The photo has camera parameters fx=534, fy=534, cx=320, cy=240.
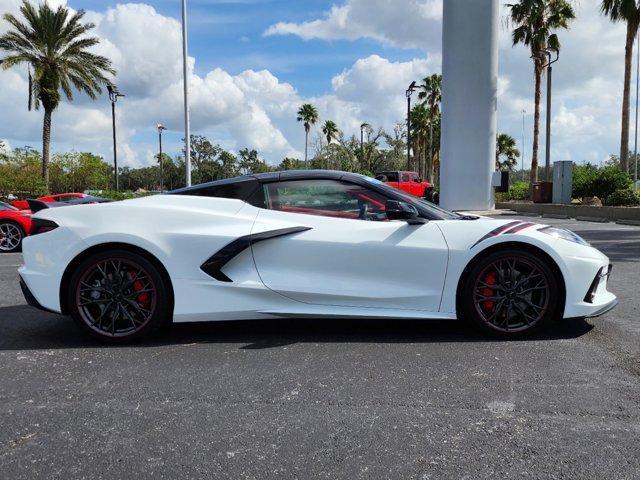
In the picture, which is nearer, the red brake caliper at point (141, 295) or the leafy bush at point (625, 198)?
the red brake caliper at point (141, 295)

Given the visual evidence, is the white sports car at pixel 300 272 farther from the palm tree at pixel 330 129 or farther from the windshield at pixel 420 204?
the palm tree at pixel 330 129

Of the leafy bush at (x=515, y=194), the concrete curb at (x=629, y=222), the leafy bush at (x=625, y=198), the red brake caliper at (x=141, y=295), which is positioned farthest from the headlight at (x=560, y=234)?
the leafy bush at (x=515, y=194)

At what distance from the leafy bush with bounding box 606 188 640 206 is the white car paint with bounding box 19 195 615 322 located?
1920 cm

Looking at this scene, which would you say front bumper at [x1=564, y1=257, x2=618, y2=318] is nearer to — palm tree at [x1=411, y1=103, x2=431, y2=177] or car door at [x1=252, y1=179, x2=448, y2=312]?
car door at [x1=252, y1=179, x2=448, y2=312]

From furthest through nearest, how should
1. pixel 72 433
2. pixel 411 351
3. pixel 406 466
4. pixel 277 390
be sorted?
pixel 411 351 → pixel 277 390 → pixel 72 433 → pixel 406 466

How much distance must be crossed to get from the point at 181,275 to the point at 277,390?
128 centimetres

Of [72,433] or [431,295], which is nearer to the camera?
[72,433]

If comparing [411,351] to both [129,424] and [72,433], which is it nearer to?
[129,424]

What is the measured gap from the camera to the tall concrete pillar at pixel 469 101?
73.4 ft

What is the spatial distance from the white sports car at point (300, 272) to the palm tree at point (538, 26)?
92.4 feet

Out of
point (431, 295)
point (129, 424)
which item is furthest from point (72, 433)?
point (431, 295)

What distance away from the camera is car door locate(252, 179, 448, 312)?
150 inches

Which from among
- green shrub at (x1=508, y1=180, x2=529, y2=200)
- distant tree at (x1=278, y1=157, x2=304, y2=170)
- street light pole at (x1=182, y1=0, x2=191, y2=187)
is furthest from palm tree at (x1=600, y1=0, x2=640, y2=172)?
distant tree at (x1=278, y1=157, x2=304, y2=170)

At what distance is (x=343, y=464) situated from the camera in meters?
2.16
